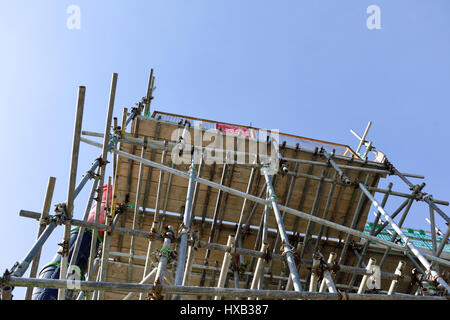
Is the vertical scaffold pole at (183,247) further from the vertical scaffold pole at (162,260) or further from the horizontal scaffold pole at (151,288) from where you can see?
the horizontal scaffold pole at (151,288)

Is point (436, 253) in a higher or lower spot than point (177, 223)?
higher

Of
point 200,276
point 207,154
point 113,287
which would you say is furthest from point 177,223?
point 113,287

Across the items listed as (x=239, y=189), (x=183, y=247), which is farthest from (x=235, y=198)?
(x=183, y=247)

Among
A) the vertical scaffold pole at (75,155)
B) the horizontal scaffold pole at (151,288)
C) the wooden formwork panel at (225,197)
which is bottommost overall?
the wooden formwork panel at (225,197)

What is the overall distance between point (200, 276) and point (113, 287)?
19.8ft

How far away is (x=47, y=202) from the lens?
4.82 metres

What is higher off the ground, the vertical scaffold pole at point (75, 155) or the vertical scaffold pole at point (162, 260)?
the vertical scaffold pole at point (75, 155)

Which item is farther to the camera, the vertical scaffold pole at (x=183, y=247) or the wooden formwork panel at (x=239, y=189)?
the wooden formwork panel at (x=239, y=189)

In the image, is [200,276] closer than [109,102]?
No

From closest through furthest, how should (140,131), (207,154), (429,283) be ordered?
(429,283)
(207,154)
(140,131)

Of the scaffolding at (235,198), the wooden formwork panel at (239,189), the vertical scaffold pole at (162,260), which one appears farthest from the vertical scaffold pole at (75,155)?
the wooden formwork panel at (239,189)
